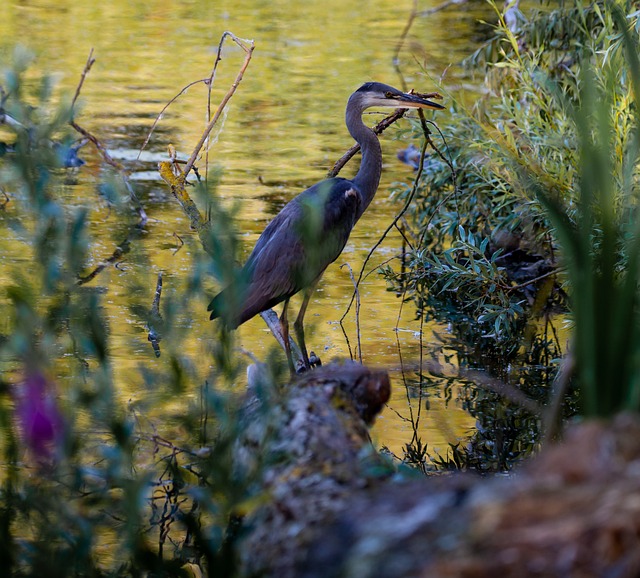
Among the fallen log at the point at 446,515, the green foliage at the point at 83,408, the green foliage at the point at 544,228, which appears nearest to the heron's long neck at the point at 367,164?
the green foliage at the point at 544,228

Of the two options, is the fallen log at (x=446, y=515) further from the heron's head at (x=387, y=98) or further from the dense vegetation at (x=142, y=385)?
the heron's head at (x=387, y=98)

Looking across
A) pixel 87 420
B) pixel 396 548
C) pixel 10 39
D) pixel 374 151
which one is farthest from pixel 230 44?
pixel 396 548

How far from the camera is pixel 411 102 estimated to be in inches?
190

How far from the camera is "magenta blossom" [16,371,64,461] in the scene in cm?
204

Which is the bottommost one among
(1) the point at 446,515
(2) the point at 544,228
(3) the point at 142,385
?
(1) the point at 446,515

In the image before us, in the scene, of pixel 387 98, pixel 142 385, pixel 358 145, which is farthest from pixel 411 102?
pixel 142 385

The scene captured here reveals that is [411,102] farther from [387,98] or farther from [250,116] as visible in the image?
[250,116]

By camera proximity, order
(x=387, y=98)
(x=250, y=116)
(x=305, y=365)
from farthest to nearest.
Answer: (x=250, y=116)
(x=387, y=98)
(x=305, y=365)

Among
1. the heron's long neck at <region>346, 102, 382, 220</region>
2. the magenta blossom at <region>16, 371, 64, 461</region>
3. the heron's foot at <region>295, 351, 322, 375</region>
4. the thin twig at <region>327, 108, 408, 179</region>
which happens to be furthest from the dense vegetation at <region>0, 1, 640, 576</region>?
the heron's long neck at <region>346, 102, 382, 220</region>

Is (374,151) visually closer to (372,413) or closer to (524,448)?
(524,448)

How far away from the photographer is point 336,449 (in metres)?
2.14

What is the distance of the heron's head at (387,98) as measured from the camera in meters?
4.83

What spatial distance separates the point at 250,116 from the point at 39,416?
26.0ft

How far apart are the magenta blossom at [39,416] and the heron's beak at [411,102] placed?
303cm
